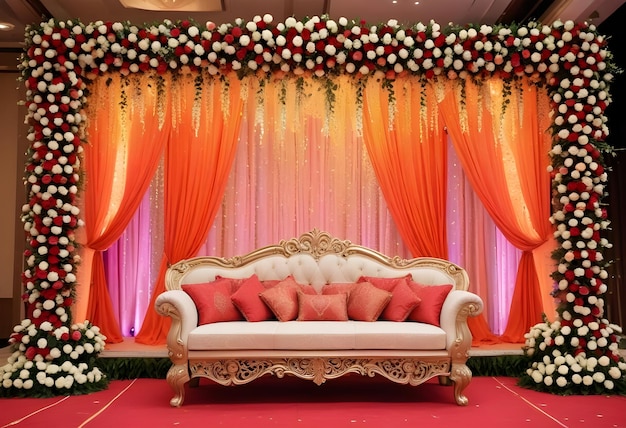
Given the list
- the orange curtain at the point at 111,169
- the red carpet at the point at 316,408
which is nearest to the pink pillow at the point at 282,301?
the red carpet at the point at 316,408

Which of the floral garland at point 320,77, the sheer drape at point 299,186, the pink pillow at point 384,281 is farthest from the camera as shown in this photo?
the sheer drape at point 299,186

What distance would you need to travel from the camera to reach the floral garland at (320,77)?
189 inches

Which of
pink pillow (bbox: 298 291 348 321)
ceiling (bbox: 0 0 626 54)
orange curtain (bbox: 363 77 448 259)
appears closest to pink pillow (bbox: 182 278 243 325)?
pink pillow (bbox: 298 291 348 321)

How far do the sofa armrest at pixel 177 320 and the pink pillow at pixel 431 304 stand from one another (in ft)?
5.63

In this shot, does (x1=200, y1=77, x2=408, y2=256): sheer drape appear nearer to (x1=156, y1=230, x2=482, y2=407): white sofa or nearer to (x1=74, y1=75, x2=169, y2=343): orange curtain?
(x1=74, y1=75, x2=169, y2=343): orange curtain

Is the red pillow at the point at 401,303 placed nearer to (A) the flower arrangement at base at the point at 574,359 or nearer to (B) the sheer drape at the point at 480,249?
(A) the flower arrangement at base at the point at 574,359

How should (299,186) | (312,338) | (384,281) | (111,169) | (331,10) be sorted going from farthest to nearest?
(299,186) → (331,10) → (111,169) → (384,281) → (312,338)

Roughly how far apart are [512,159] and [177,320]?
3356mm

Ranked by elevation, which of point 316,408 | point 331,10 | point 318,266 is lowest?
point 316,408

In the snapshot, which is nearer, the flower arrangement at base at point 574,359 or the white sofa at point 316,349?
the white sofa at point 316,349

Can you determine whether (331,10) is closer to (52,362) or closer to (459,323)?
(459,323)

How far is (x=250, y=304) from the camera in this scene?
15.3 ft

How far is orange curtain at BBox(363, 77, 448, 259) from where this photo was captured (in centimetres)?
560

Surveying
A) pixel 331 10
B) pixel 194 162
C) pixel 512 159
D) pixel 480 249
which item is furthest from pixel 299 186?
pixel 512 159
